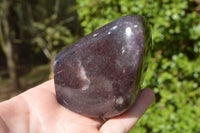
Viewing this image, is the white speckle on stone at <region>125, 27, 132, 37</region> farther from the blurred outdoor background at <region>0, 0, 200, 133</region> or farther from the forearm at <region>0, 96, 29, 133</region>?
the blurred outdoor background at <region>0, 0, 200, 133</region>

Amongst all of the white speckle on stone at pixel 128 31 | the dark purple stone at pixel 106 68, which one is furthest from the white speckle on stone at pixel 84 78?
the white speckle on stone at pixel 128 31

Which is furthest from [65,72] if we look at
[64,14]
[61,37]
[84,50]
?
[64,14]

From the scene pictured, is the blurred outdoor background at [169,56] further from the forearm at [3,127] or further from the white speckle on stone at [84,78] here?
the forearm at [3,127]

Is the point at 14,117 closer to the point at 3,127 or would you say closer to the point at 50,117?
the point at 3,127

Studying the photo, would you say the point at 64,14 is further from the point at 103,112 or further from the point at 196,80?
the point at 103,112

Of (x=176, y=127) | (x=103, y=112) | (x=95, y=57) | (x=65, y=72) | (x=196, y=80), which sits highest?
(x=95, y=57)

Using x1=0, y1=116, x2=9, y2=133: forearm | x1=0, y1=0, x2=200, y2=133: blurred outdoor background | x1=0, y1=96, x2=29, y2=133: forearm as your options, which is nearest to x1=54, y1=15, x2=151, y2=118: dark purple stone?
x1=0, y1=96, x2=29, y2=133: forearm
